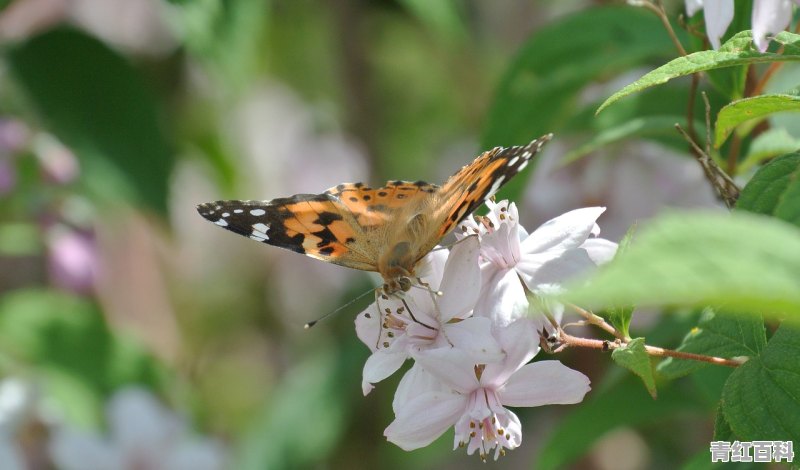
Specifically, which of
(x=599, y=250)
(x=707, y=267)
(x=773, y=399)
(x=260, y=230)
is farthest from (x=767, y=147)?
(x=707, y=267)

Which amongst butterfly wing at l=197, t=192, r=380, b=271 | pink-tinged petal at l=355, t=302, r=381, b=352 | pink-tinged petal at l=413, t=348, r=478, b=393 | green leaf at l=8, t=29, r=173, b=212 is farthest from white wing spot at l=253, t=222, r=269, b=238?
green leaf at l=8, t=29, r=173, b=212

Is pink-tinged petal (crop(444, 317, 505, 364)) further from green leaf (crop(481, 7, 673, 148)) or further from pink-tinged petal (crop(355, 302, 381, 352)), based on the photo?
green leaf (crop(481, 7, 673, 148))

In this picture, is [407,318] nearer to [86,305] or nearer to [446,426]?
[446,426]

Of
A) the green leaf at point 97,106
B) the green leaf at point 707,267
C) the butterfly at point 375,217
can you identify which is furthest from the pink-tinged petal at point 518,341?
the green leaf at point 97,106

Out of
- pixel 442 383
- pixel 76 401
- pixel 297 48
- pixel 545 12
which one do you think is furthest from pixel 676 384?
pixel 297 48

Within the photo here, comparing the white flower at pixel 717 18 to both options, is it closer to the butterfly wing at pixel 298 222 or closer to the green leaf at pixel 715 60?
the green leaf at pixel 715 60

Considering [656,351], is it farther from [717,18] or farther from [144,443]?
[144,443]
